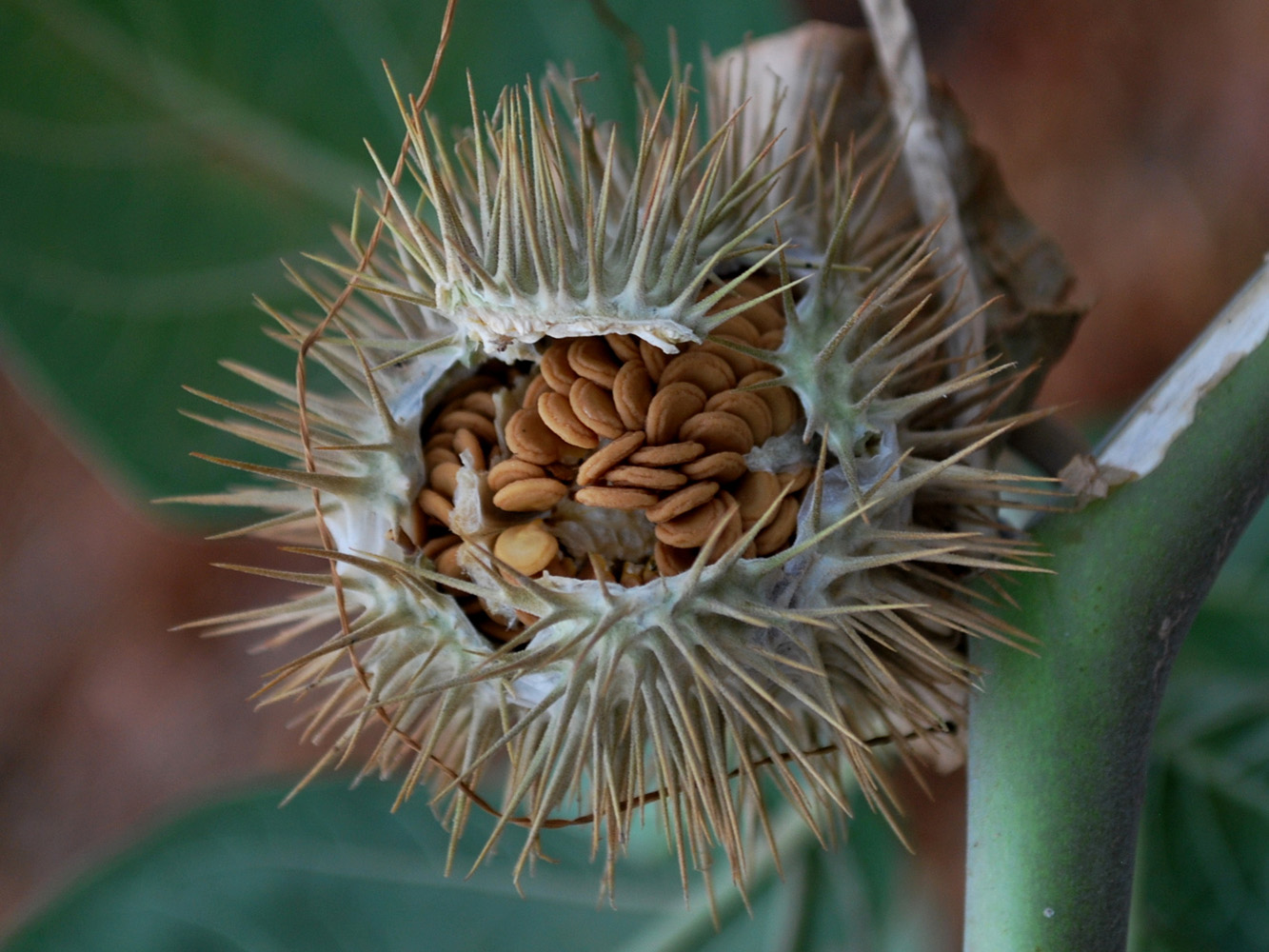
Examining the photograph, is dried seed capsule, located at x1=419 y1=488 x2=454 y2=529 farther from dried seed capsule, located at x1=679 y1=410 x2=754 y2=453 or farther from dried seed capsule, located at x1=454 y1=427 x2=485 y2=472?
dried seed capsule, located at x1=679 y1=410 x2=754 y2=453

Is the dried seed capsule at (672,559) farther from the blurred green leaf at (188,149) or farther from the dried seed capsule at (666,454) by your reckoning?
the blurred green leaf at (188,149)

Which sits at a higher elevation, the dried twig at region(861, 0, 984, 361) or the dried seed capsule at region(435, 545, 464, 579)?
the dried twig at region(861, 0, 984, 361)

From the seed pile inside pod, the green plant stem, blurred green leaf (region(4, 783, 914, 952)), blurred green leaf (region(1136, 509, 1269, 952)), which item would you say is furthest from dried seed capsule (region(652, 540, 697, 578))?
blurred green leaf (region(1136, 509, 1269, 952))

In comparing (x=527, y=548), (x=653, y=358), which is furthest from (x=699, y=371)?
(x=527, y=548)

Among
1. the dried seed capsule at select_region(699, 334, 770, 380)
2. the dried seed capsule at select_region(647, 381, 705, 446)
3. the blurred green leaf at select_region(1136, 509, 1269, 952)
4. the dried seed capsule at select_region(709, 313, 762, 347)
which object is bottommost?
the blurred green leaf at select_region(1136, 509, 1269, 952)

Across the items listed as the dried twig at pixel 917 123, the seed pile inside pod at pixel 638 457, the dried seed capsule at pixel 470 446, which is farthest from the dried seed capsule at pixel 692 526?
the dried twig at pixel 917 123

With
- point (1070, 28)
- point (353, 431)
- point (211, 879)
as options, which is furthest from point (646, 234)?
point (1070, 28)

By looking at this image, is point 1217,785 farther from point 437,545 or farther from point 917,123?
point 437,545
